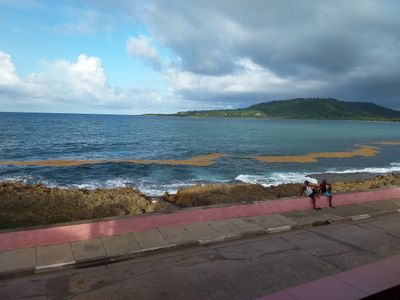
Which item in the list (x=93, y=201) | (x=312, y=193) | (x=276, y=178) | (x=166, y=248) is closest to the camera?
(x=166, y=248)

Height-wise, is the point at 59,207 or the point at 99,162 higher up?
the point at 59,207

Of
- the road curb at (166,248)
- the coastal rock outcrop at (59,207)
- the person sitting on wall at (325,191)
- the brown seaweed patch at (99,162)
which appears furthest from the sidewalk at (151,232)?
the brown seaweed patch at (99,162)

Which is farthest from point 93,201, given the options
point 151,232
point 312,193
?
point 312,193

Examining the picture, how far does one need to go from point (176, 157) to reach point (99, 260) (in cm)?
3263

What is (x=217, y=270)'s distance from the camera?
8.71 metres

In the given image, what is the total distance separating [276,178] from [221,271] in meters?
21.7

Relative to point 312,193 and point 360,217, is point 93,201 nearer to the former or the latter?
point 312,193

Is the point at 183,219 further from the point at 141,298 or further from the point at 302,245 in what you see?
the point at 141,298

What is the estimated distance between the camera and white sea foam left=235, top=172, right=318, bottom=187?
28.1 m

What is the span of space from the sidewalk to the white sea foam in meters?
13.0

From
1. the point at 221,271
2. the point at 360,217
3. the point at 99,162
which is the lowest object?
the point at 99,162

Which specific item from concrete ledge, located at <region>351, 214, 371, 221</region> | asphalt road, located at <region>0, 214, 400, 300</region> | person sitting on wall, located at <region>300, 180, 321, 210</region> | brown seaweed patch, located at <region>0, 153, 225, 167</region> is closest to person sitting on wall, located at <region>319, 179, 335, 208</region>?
person sitting on wall, located at <region>300, 180, 321, 210</region>

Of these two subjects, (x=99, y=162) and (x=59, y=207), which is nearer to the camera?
(x=59, y=207)

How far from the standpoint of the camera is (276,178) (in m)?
29.6
